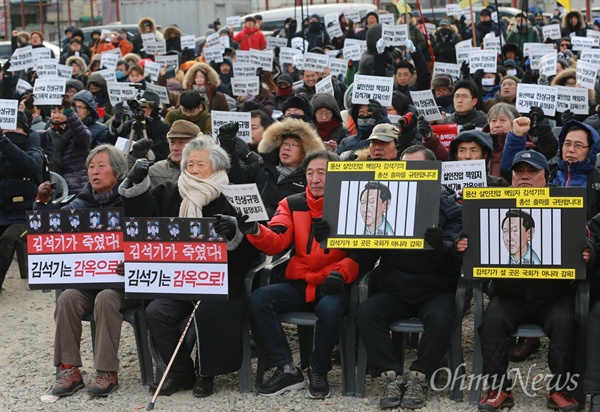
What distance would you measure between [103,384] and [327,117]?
12.4ft

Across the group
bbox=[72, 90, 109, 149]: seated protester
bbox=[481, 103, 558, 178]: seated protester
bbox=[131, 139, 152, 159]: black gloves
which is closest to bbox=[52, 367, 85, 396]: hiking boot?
bbox=[131, 139, 152, 159]: black gloves

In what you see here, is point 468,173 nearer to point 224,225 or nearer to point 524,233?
point 524,233

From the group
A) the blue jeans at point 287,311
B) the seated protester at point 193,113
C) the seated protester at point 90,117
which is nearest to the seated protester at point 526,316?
the blue jeans at point 287,311

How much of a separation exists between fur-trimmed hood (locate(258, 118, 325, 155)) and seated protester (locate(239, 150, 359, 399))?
0.70 metres

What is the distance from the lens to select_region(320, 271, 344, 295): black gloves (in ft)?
22.4

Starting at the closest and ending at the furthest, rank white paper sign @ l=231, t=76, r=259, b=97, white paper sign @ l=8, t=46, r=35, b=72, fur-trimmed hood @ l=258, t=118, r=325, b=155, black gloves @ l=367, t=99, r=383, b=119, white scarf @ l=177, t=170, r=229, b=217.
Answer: white scarf @ l=177, t=170, r=229, b=217 < fur-trimmed hood @ l=258, t=118, r=325, b=155 < black gloves @ l=367, t=99, r=383, b=119 < white paper sign @ l=231, t=76, r=259, b=97 < white paper sign @ l=8, t=46, r=35, b=72

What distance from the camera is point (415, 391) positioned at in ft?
21.9

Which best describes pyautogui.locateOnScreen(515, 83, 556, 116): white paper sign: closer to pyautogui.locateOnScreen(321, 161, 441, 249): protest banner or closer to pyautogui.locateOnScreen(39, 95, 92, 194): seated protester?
pyautogui.locateOnScreen(321, 161, 441, 249): protest banner

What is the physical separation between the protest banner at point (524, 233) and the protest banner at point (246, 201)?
50.9 inches

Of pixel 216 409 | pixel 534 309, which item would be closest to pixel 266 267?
pixel 216 409

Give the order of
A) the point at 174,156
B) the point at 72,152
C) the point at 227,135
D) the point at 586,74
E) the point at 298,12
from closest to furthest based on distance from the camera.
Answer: the point at 227,135, the point at 174,156, the point at 72,152, the point at 586,74, the point at 298,12

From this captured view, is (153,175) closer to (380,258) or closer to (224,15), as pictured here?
(380,258)

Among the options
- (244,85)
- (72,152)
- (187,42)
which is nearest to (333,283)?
(72,152)

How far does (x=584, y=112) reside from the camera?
10.2 m
